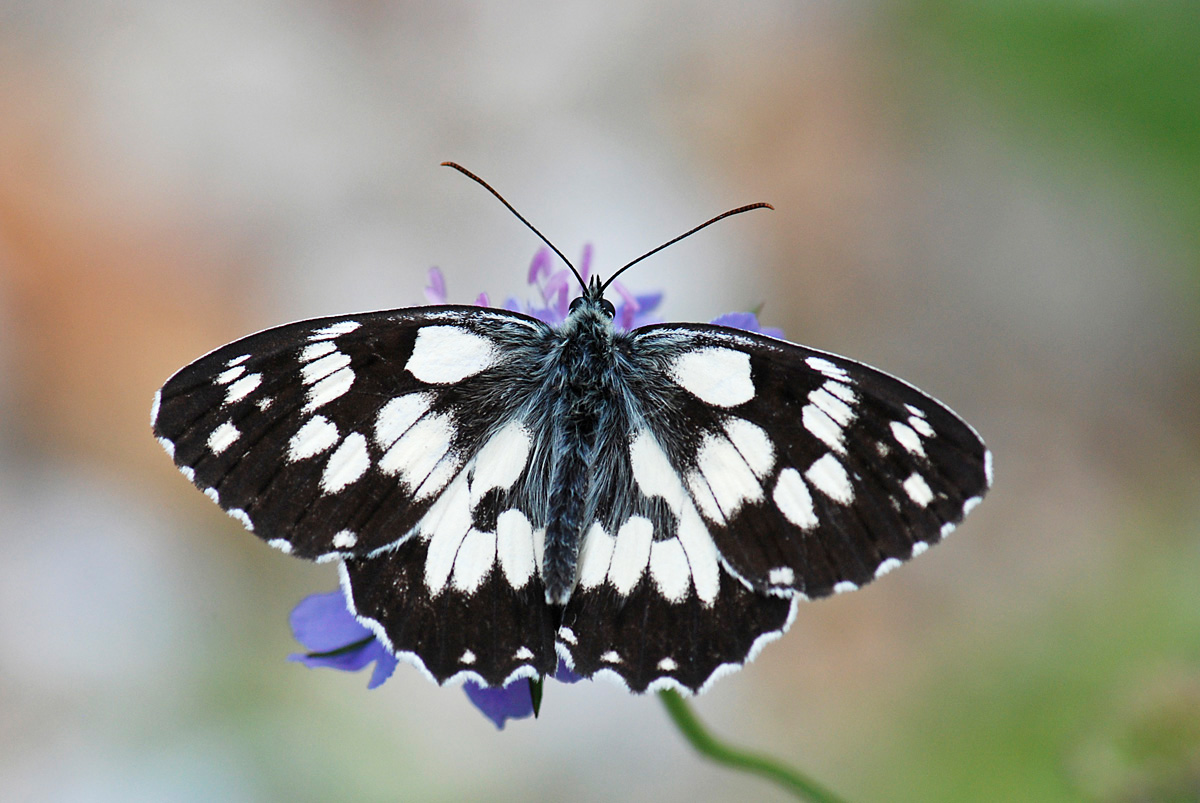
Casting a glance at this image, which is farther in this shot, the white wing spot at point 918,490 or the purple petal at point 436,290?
the purple petal at point 436,290

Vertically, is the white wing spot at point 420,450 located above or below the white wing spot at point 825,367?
below

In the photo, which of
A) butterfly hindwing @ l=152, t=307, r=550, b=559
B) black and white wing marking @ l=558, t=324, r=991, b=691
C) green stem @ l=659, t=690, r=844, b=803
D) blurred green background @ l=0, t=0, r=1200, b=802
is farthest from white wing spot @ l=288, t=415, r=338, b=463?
blurred green background @ l=0, t=0, r=1200, b=802

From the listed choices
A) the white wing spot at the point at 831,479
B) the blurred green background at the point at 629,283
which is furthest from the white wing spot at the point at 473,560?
the blurred green background at the point at 629,283

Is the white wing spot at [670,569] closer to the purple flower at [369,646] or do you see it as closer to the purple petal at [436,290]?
the purple flower at [369,646]

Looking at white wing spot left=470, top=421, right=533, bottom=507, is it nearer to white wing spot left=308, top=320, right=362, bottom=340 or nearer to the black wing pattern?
the black wing pattern

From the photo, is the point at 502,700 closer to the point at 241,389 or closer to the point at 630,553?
the point at 630,553
